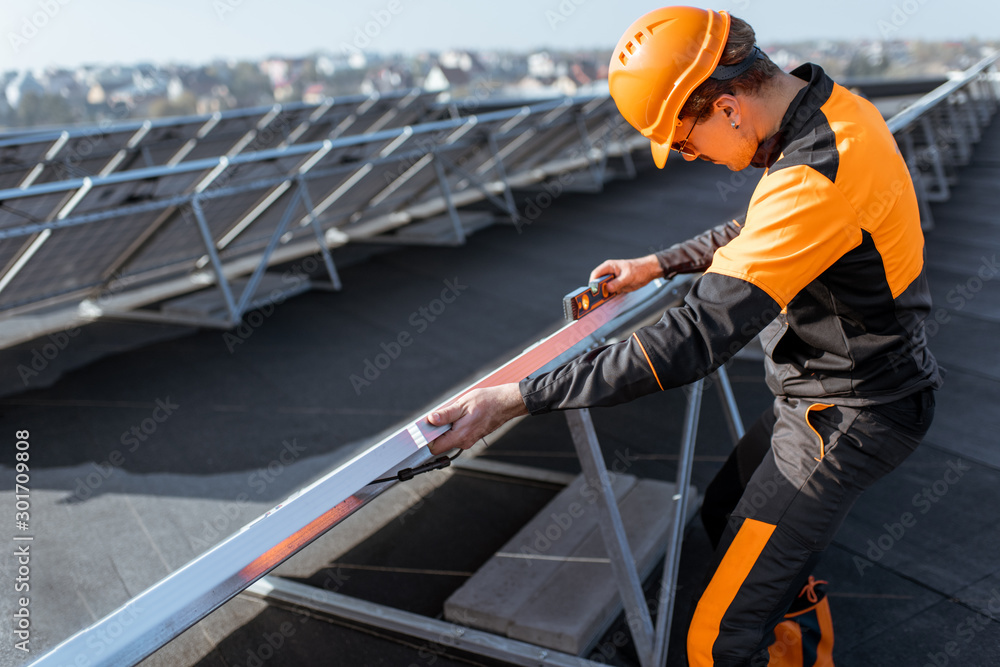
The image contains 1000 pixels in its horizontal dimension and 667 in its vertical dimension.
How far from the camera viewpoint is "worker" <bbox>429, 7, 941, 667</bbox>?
1400mm

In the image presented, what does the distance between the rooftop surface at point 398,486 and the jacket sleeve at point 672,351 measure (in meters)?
1.20

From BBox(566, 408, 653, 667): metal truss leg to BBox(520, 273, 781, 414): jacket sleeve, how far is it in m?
0.48

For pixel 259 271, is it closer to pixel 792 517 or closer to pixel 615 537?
pixel 615 537

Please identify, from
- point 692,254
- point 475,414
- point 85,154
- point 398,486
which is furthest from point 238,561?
point 85,154

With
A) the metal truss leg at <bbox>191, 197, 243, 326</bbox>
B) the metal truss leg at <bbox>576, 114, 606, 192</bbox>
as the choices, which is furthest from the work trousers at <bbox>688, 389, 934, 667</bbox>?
the metal truss leg at <bbox>576, 114, 606, 192</bbox>

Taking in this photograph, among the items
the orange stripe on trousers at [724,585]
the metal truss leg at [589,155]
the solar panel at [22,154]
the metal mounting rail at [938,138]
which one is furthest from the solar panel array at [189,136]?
the orange stripe on trousers at [724,585]

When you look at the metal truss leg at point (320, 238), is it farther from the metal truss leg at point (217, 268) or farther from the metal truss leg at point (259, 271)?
the metal truss leg at point (217, 268)

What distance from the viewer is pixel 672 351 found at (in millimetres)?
1442

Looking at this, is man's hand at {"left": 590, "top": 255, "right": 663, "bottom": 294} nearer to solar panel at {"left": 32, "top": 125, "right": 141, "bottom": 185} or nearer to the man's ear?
the man's ear

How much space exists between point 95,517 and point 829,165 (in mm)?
3398

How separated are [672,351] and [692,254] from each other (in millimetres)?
907

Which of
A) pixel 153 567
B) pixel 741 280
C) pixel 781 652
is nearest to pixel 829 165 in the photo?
pixel 741 280

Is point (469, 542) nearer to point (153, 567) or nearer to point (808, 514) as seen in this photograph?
point (153, 567)

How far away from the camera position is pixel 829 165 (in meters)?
1.40
